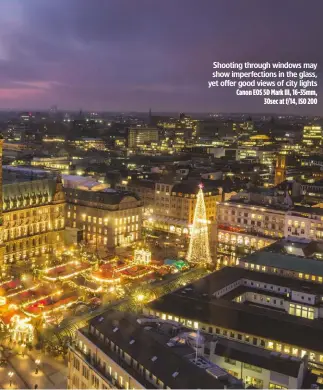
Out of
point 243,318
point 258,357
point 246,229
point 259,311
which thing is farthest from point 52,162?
point 258,357

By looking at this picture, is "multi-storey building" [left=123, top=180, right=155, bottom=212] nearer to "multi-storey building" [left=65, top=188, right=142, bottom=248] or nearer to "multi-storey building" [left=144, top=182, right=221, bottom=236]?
"multi-storey building" [left=144, top=182, right=221, bottom=236]

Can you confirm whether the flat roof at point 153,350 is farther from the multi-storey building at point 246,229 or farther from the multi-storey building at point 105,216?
the multi-storey building at point 105,216

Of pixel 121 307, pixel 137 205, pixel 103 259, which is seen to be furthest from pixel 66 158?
pixel 121 307

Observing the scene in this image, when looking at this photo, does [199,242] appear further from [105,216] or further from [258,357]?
[258,357]

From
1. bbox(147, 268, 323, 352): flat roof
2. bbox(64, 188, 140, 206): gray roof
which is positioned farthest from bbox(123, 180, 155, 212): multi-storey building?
bbox(147, 268, 323, 352): flat roof

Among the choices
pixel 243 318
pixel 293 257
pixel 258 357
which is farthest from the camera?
pixel 293 257

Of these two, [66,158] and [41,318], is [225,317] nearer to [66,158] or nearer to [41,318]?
[41,318]

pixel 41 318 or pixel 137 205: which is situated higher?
pixel 137 205
